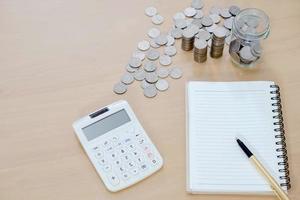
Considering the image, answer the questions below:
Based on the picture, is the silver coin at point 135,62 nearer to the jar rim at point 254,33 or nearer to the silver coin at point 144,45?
the silver coin at point 144,45

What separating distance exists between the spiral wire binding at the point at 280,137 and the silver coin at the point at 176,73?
0.54 ft

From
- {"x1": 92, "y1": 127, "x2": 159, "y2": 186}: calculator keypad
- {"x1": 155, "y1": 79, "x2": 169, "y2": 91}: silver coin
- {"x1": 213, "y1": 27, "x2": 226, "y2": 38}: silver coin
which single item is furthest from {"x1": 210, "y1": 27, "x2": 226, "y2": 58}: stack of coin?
{"x1": 92, "y1": 127, "x2": 159, "y2": 186}: calculator keypad

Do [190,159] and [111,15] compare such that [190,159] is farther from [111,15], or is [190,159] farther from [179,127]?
[111,15]

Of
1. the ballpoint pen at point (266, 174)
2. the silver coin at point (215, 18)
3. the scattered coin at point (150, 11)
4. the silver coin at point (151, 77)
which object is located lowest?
the ballpoint pen at point (266, 174)

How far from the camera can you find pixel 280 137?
804mm

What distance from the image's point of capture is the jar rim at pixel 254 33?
0.86 meters

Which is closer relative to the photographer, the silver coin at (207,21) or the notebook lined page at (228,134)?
the notebook lined page at (228,134)

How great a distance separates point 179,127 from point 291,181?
0.66ft

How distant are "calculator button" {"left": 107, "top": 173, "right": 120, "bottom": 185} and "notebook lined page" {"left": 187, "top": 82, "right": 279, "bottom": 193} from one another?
0.38 ft

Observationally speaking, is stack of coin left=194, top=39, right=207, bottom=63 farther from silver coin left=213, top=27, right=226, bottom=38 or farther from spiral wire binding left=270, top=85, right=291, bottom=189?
spiral wire binding left=270, top=85, right=291, bottom=189

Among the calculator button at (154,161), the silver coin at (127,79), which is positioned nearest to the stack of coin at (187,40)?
the silver coin at (127,79)

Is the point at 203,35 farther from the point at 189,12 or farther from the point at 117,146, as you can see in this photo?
the point at 117,146

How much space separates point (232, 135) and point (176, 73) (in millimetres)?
157

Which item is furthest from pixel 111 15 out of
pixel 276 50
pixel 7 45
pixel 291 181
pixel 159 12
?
pixel 291 181
